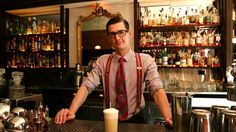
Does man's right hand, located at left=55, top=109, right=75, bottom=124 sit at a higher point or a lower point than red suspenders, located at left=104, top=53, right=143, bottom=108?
lower

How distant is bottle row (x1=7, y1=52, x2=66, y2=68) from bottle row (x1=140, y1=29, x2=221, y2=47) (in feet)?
5.32

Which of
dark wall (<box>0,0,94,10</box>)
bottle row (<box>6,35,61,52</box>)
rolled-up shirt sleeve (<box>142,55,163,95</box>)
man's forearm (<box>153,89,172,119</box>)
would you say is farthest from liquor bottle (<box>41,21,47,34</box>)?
man's forearm (<box>153,89,172,119</box>)

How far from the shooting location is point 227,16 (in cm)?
330

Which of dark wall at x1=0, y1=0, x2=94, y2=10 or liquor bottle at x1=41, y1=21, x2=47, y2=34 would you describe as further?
liquor bottle at x1=41, y1=21, x2=47, y2=34

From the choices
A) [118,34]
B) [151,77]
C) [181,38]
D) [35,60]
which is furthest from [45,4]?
[151,77]

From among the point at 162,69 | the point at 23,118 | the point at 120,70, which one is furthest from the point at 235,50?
the point at 23,118

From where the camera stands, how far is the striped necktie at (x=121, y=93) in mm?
1893

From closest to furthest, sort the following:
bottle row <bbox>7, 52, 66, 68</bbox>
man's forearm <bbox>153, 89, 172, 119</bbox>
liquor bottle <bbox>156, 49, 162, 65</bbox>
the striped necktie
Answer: man's forearm <bbox>153, 89, 172, 119</bbox>, the striped necktie, liquor bottle <bbox>156, 49, 162, 65</bbox>, bottle row <bbox>7, 52, 66, 68</bbox>

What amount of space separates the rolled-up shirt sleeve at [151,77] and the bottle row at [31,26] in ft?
9.32

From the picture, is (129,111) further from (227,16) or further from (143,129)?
(227,16)

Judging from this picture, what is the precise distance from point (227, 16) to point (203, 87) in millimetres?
1114

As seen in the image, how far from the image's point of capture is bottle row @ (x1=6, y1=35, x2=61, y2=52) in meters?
4.34

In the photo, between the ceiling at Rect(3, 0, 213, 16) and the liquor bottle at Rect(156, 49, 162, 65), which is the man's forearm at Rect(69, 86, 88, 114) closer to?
the liquor bottle at Rect(156, 49, 162, 65)

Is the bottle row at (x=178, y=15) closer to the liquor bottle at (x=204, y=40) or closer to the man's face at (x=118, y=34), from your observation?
the liquor bottle at (x=204, y=40)
